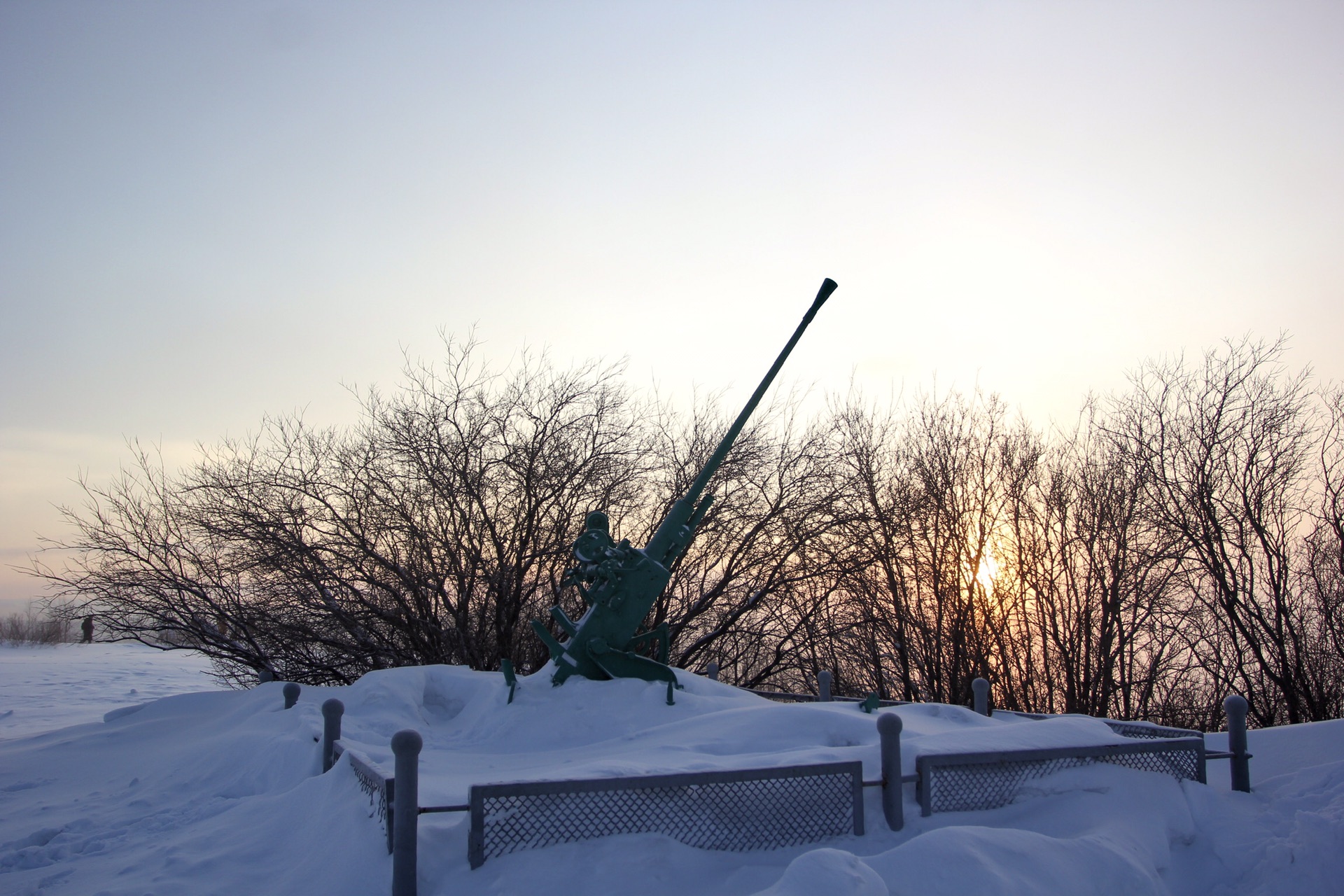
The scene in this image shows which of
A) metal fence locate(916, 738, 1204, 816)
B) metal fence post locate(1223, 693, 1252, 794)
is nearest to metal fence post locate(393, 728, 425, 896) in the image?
metal fence locate(916, 738, 1204, 816)

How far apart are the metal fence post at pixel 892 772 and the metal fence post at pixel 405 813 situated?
272 cm

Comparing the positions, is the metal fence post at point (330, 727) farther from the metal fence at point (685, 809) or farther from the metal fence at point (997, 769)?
the metal fence at point (997, 769)

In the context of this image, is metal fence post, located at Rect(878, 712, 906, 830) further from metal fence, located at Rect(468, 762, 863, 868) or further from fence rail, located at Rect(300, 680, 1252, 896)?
metal fence, located at Rect(468, 762, 863, 868)

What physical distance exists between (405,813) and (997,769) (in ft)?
12.1

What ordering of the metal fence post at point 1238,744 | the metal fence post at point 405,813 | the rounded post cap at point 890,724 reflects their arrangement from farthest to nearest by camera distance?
the metal fence post at point 1238,744
the rounded post cap at point 890,724
the metal fence post at point 405,813

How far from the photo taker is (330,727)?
6602 mm

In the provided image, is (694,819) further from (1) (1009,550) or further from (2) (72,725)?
(1) (1009,550)

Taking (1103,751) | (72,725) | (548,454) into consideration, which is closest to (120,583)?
(72,725)

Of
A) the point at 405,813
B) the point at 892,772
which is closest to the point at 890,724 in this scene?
the point at 892,772

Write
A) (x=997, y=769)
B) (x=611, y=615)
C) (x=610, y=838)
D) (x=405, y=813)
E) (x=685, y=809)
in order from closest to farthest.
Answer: (x=405, y=813) → (x=610, y=838) → (x=685, y=809) → (x=997, y=769) → (x=611, y=615)

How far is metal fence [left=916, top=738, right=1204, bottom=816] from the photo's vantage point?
5.41 m

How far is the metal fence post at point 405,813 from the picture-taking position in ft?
13.4

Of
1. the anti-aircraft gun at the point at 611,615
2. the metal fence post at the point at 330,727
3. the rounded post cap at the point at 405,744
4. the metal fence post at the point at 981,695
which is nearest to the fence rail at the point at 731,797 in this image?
the rounded post cap at the point at 405,744

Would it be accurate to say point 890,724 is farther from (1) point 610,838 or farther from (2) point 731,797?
(1) point 610,838
